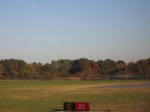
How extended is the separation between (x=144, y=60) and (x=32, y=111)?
114 m

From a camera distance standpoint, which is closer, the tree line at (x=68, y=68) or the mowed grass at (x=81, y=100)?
the mowed grass at (x=81, y=100)

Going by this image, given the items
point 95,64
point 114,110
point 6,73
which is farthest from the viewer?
point 95,64

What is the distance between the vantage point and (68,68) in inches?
→ 5153

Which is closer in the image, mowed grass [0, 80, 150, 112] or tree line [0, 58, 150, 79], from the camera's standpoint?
mowed grass [0, 80, 150, 112]

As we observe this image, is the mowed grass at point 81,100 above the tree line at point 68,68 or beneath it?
beneath

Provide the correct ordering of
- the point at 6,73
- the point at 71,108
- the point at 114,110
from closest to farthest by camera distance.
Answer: the point at 71,108 < the point at 114,110 < the point at 6,73

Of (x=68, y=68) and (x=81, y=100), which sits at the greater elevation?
(x=68, y=68)

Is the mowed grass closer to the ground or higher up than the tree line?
closer to the ground

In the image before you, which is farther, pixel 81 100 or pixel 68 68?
pixel 68 68

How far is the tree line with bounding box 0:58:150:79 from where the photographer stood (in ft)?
361

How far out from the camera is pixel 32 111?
49.4 ft

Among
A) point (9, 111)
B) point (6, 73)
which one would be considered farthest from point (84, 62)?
point (9, 111)

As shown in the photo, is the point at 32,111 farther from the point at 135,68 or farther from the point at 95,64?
the point at 95,64

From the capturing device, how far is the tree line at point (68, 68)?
110m
